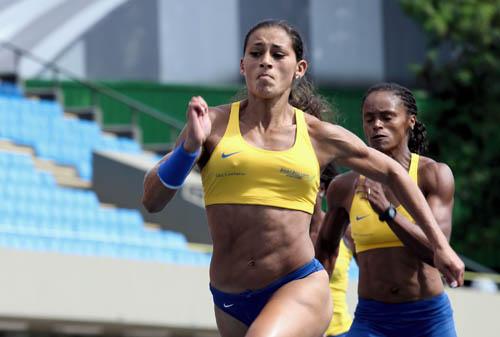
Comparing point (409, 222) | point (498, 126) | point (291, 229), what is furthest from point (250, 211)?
point (498, 126)

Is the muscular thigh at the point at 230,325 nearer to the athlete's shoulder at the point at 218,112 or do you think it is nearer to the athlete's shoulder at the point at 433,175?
the athlete's shoulder at the point at 218,112

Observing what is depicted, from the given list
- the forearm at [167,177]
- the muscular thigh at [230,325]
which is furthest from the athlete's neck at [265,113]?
the muscular thigh at [230,325]

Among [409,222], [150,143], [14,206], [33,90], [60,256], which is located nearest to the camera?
[409,222]

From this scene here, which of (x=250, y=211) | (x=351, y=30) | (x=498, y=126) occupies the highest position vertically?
(x=250, y=211)

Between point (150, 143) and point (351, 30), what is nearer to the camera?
point (150, 143)

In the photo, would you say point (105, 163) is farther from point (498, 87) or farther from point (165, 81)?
point (498, 87)

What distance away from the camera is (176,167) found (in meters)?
4.76

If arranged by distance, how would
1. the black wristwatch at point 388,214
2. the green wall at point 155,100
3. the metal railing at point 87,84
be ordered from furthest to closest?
the green wall at point 155,100 < the metal railing at point 87,84 < the black wristwatch at point 388,214

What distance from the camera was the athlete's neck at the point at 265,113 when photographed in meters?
5.10

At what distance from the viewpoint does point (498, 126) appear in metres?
22.2

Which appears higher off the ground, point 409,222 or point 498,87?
point 409,222

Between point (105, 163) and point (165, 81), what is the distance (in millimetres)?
5808

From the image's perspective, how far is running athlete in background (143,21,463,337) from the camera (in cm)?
493

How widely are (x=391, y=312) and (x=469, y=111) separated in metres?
16.8
